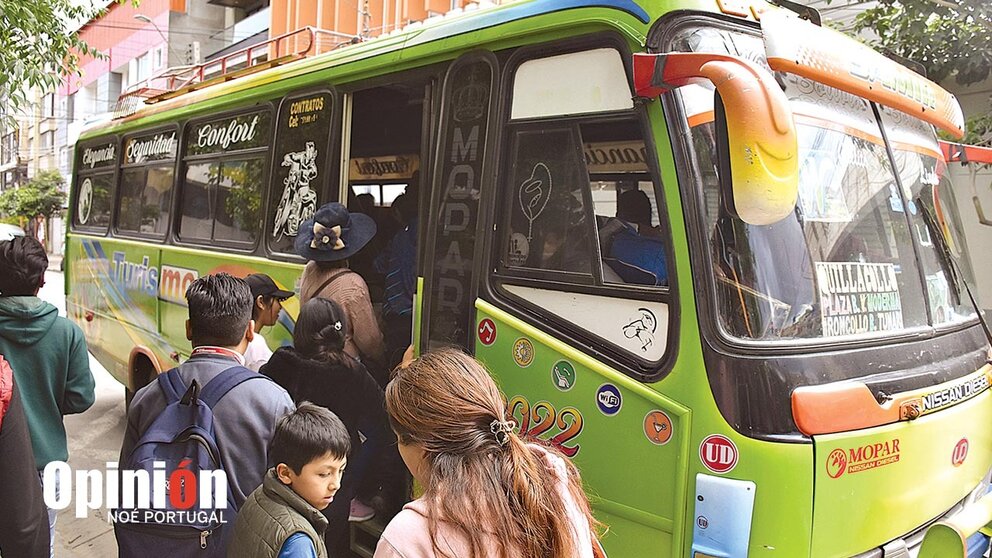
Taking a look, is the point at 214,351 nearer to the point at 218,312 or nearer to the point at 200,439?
the point at 218,312

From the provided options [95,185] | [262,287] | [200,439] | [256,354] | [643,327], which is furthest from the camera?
[95,185]

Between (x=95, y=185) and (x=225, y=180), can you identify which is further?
(x=95, y=185)

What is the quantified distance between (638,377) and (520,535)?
4.44 ft

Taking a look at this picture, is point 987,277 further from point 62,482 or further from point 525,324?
point 62,482

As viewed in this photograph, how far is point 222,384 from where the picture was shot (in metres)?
2.70

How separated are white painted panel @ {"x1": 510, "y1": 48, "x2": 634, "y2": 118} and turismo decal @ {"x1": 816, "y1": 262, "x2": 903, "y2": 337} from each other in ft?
3.22

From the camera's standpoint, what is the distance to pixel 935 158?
3705mm

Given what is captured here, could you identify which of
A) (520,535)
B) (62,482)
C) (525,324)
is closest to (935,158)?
(525,324)

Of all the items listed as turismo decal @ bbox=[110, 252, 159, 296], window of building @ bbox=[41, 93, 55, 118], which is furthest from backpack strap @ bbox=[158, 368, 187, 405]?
window of building @ bbox=[41, 93, 55, 118]

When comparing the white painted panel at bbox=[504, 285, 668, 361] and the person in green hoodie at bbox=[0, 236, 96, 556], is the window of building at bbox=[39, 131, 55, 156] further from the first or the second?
the white painted panel at bbox=[504, 285, 668, 361]

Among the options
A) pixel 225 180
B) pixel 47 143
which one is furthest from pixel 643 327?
pixel 47 143

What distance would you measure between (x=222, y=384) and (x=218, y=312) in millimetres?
262

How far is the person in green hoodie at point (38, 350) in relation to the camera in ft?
10.9

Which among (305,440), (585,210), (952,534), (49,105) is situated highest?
(49,105)
